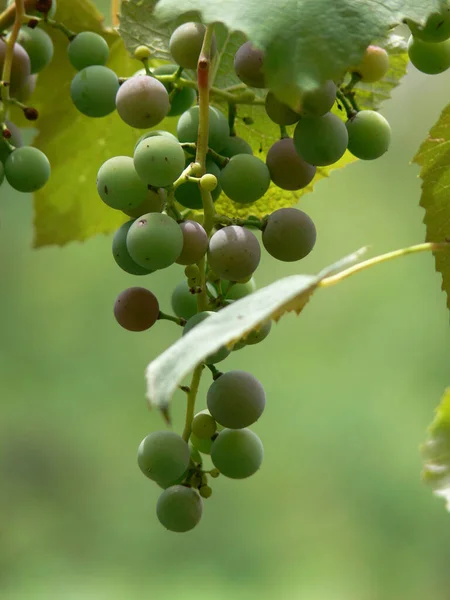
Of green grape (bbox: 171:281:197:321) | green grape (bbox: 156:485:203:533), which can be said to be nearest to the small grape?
green grape (bbox: 171:281:197:321)

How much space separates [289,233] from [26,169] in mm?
233

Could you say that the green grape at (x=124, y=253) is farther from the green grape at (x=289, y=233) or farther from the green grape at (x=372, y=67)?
the green grape at (x=372, y=67)

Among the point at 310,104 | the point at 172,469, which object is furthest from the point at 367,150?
the point at 172,469

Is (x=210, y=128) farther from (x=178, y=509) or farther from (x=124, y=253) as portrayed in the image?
(x=178, y=509)

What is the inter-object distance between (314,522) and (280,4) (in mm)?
3339

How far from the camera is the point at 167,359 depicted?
44 centimetres

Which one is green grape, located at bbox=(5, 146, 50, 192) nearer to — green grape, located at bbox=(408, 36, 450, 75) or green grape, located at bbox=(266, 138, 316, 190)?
green grape, located at bbox=(266, 138, 316, 190)

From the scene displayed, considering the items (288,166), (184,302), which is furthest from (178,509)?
(288,166)

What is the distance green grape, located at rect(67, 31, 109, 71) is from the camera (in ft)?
2.50

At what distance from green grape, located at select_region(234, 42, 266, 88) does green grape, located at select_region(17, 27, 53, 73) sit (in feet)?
0.86

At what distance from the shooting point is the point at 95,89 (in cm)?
70

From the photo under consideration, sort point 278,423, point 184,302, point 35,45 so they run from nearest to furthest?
point 184,302 → point 35,45 → point 278,423

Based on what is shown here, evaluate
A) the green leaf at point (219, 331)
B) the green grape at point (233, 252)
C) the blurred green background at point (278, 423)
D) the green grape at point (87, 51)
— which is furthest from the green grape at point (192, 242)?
the blurred green background at point (278, 423)

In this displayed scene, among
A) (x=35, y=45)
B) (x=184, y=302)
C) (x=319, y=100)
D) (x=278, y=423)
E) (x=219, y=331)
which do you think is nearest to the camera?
(x=219, y=331)
